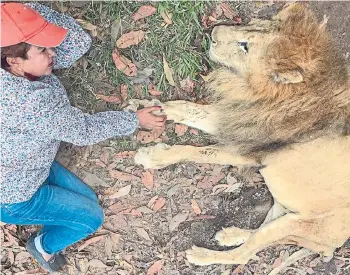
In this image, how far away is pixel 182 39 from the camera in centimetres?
411

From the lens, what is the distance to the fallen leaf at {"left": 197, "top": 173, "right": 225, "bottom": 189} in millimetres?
4430

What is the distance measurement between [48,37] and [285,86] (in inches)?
56.5

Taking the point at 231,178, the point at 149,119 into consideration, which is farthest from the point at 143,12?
the point at 231,178

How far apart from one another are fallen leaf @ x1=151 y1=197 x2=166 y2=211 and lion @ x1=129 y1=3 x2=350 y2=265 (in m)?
0.35

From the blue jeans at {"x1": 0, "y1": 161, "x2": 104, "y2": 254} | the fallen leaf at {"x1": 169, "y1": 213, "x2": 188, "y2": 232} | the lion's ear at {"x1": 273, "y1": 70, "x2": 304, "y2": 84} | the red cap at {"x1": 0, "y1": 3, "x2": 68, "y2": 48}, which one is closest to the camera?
the red cap at {"x1": 0, "y1": 3, "x2": 68, "y2": 48}

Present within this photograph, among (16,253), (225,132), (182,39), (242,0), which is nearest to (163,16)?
(182,39)

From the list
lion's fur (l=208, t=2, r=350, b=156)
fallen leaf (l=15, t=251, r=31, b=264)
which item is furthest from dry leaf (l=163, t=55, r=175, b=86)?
fallen leaf (l=15, t=251, r=31, b=264)

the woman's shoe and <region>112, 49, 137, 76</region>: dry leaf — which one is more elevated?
<region>112, 49, 137, 76</region>: dry leaf

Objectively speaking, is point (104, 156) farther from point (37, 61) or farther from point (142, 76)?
point (37, 61)

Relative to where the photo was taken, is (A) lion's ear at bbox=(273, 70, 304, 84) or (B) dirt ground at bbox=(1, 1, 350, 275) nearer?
(A) lion's ear at bbox=(273, 70, 304, 84)

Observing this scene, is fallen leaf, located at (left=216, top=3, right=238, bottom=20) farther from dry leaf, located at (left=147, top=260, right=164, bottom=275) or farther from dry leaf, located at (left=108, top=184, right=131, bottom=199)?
dry leaf, located at (left=147, top=260, right=164, bottom=275)

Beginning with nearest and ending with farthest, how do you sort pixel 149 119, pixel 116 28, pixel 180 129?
pixel 149 119 < pixel 116 28 < pixel 180 129

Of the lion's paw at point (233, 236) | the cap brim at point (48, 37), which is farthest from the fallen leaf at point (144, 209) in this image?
the cap brim at point (48, 37)

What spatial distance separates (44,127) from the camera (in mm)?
3256
